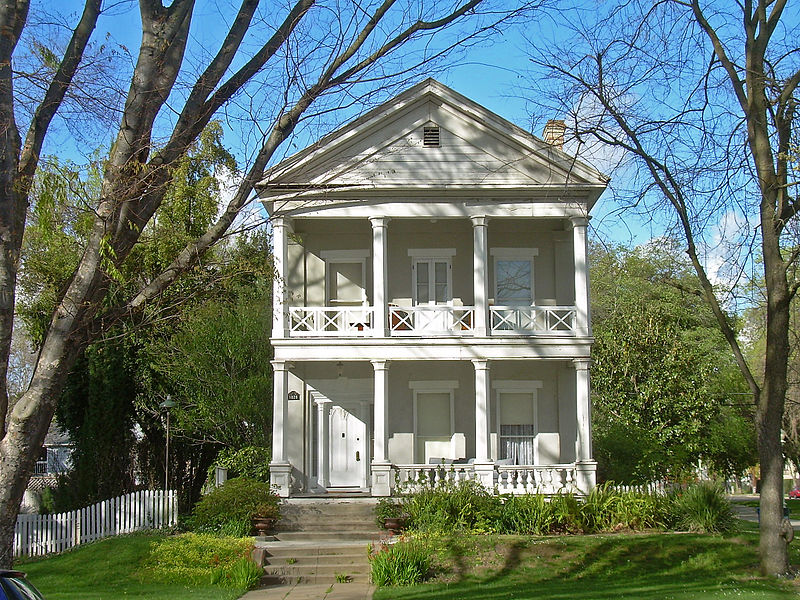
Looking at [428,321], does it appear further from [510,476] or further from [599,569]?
[599,569]

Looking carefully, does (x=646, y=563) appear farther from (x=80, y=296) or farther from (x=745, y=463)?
(x=745, y=463)

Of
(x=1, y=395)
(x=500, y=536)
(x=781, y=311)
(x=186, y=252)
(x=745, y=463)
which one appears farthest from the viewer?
(x=745, y=463)

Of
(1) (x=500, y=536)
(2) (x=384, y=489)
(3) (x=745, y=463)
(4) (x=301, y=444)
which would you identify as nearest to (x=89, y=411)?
(4) (x=301, y=444)

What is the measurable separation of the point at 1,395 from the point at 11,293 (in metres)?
0.78

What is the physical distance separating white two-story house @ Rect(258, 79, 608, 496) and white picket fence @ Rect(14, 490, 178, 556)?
263cm

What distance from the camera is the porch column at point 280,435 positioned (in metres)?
19.8

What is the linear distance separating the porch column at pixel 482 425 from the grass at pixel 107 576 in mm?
7027

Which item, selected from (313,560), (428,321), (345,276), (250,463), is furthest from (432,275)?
(313,560)

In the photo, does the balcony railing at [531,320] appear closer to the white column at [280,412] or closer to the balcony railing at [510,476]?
the balcony railing at [510,476]

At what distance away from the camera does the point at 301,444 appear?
71.0ft

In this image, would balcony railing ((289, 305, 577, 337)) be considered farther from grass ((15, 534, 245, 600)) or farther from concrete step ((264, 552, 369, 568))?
concrete step ((264, 552, 369, 568))

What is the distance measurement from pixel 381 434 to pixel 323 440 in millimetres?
2351

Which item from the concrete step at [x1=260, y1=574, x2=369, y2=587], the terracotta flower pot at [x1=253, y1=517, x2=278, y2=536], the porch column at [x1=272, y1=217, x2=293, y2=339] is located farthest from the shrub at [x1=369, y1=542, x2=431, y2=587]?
the porch column at [x1=272, y1=217, x2=293, y2=339]

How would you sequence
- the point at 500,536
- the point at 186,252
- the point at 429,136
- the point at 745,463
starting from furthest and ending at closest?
the point at 745,463 → the point at 429,136 → the point at 500,536 → the point at 186,252
